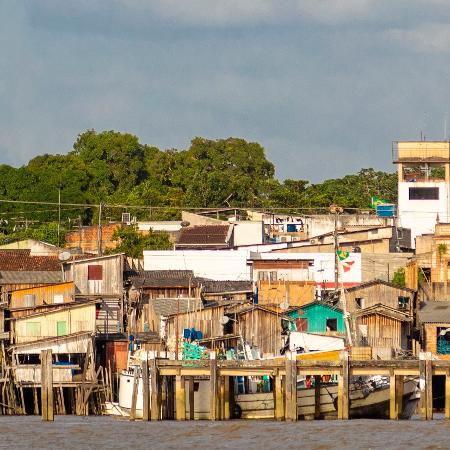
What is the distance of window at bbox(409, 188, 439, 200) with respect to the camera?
101m

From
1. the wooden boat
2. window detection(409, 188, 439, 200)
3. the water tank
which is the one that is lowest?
the wooden boat

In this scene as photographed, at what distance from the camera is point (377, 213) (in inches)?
4311

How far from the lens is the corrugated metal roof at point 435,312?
74812 mm

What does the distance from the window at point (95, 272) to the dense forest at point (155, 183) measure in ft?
95.3

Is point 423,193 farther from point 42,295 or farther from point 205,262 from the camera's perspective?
point 42,295

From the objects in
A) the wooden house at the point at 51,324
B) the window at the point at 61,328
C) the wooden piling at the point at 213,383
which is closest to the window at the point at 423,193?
the wooden house at the point at 51,324

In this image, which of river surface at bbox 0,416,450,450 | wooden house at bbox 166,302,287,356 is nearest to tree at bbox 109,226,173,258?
wooden house at bbox 166,302,287,356

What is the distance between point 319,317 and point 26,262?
20787mm

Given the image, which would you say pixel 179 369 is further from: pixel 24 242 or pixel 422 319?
pixel 24 242

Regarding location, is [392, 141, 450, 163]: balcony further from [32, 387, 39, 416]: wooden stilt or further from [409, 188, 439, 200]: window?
[32, 387, 39, 416]: wooden stilt

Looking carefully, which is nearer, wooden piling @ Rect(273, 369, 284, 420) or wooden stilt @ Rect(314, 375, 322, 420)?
wooden piling @ Rect(273, 369, 284, 420)

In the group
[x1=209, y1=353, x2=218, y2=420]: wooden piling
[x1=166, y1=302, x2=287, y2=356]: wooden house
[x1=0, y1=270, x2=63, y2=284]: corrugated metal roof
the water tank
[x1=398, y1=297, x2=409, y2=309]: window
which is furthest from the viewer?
the water tank

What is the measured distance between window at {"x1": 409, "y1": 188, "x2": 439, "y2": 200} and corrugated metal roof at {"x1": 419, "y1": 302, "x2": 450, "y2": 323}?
21831 mm

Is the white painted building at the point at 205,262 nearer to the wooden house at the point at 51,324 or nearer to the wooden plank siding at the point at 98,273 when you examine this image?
the wooden plank siding at the point at 98,273
